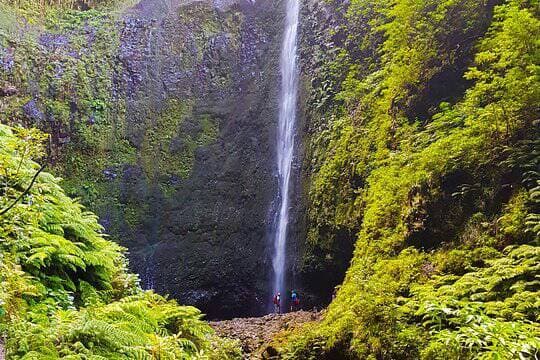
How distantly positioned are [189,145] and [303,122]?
5016 mm

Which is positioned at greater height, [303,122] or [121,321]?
[303,122]

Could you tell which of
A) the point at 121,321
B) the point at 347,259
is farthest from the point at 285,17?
the point at 121,321

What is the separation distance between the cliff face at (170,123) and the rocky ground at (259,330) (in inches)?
135

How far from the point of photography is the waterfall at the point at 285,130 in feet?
40.3

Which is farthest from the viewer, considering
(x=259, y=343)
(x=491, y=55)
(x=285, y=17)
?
(x=285, y=17)

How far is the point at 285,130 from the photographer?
45.3 ft

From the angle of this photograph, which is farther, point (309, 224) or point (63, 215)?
point (309, 224)

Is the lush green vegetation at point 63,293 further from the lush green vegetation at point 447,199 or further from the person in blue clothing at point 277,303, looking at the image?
the person in blue clothing at point 277,303

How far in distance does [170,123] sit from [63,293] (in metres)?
13.1

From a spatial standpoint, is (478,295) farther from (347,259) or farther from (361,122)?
(361,122)

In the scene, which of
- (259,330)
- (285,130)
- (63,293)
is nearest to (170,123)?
(285,130)

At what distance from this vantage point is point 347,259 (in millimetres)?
9305

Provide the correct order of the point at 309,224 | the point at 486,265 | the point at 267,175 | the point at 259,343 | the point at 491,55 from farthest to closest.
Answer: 1. the point at 267,175
2. the point at 309,224
3. the point at 259,343
4. the point at 491,55
5. the point at 486,265

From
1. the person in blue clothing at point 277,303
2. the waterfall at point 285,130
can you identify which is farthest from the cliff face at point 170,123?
the person in blue clothing at point 277,303
